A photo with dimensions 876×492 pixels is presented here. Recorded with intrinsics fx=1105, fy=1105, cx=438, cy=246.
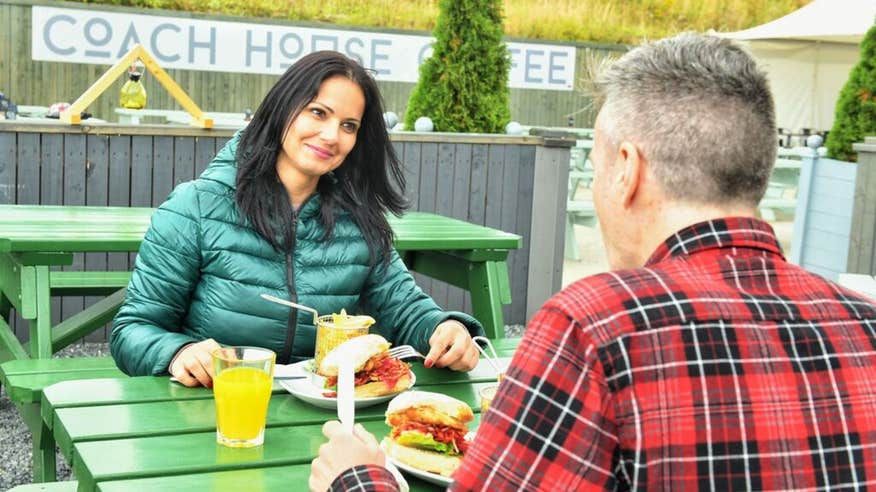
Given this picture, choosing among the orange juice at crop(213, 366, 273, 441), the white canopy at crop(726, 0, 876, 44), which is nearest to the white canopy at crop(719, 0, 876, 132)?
the white canopy at crop(726, 0, 876, 44)

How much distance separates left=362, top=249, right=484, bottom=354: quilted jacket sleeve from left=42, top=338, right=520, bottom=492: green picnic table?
407 mm

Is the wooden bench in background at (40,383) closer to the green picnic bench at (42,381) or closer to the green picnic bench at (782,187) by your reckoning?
the green picnic bench at (42,381)

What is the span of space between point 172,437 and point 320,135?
105cm

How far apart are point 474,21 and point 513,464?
5.83 m

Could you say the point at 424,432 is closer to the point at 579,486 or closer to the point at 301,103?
the point at 579,486

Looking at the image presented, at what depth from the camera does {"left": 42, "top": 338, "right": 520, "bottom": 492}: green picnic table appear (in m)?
1.62

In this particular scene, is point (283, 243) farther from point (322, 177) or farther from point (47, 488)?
point (47, 488)

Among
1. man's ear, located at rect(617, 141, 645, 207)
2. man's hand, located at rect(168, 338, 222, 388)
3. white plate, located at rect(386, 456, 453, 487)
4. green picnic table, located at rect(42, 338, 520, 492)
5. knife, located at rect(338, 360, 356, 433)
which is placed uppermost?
man's ear, located at rect(617, 141, 645, 207)

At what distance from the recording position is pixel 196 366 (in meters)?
2.10

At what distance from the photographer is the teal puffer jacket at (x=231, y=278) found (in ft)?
8.25

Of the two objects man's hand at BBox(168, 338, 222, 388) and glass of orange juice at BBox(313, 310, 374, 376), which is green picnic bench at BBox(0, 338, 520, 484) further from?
glass of orange juice at BBox(313, 310, 374, 376)

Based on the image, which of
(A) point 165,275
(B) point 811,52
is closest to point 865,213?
(A) point 165,275

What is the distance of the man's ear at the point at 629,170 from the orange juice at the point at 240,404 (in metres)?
0.79

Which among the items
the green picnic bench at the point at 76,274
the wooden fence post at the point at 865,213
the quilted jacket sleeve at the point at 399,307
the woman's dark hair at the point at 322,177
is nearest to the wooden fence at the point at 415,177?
the green picnic bench at the point at 76,274
